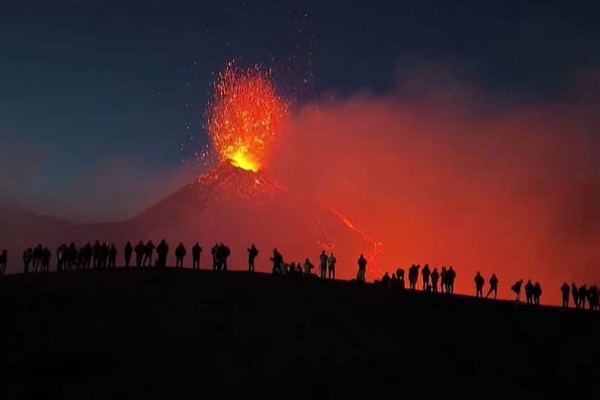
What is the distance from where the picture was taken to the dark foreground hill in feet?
81.7

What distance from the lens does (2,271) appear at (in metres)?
39.0

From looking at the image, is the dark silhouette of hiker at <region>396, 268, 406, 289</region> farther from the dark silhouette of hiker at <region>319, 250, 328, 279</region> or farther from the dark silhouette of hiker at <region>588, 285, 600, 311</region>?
the dark silhouette of hiker at <region>588, 285, 600, 311</region>

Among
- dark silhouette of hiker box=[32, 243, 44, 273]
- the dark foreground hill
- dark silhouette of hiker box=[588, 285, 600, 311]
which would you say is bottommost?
the dark foreground hill

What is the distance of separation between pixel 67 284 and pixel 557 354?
2188 cm

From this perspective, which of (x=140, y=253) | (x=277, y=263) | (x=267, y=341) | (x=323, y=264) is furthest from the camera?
(x=323, y=264)

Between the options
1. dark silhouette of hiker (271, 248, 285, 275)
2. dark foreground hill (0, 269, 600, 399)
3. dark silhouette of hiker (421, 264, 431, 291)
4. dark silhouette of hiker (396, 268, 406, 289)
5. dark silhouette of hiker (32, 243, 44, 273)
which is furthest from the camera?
dark silhouette of hiker (396, 268, 406, 289)

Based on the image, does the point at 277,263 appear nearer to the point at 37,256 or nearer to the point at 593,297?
the point at 37,256

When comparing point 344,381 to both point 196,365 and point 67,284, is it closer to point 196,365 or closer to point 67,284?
point 196,365

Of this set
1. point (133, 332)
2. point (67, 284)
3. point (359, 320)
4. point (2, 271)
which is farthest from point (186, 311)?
point (2, 271)

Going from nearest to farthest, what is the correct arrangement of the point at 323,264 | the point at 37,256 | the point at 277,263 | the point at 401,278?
the point at 37,256 → the point at 277,263 → the point at 323,264 → the point at 401,278

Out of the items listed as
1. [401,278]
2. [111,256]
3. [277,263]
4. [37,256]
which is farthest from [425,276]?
[37,256]

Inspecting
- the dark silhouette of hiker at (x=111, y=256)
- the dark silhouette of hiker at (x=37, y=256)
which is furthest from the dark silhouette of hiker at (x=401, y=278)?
the dark silhouette of hiker at (x=37, y=256)

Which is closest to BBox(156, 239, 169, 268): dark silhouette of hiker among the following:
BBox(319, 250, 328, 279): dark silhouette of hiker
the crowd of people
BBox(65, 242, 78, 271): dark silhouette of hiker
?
the crowd of people

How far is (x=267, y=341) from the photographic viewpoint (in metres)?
29.3
